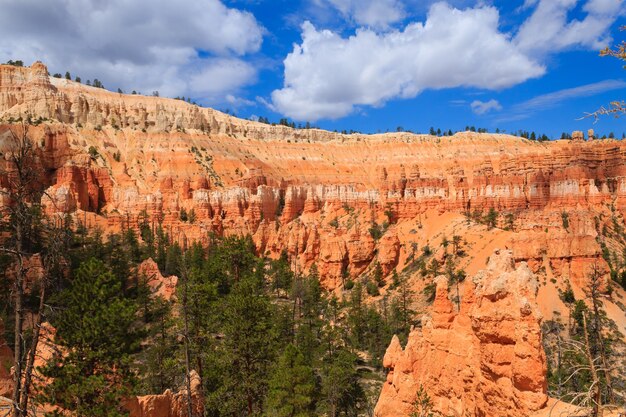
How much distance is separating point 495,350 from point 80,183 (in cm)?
8392

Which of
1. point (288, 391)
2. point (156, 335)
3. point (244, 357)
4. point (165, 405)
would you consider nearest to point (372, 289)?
point (156, 335)

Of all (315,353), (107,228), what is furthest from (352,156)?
(315,353)

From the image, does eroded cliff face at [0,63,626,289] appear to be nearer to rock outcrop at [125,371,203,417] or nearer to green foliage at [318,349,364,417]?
green foliage at [318,349,364,417]

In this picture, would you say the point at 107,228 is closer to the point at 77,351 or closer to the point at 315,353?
the point at 315,353

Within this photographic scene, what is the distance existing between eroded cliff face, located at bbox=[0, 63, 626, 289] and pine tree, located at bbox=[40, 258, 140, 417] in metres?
49.4

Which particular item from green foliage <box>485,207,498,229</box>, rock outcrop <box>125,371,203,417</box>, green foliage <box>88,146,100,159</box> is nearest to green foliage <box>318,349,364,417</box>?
rock outcrop <box>125,371,203,417</box>

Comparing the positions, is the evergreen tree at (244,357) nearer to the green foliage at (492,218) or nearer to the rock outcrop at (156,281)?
the rock outcrop at (156,281)

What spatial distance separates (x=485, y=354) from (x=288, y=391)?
12560 mm

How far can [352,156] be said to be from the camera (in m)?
113

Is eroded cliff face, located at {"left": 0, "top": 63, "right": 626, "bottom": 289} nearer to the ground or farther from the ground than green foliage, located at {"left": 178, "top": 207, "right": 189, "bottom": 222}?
farther from the ground

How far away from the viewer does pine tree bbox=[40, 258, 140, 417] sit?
1366 centimetres

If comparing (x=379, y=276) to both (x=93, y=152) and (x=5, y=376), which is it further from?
(x=93, y=152)

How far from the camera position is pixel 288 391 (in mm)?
22203

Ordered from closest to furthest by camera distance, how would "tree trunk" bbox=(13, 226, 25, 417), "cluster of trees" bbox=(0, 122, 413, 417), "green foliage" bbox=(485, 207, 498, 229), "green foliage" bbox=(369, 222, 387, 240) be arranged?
"tree trunk" bbox=(13, 226, 25, 417) < "cluster of trees" bbox=(0, 122, 413, 417) < "green foliage" bbox=(369, 222, 387, 240) < "green foliage" bbox=(485, 207, 498, 229)
